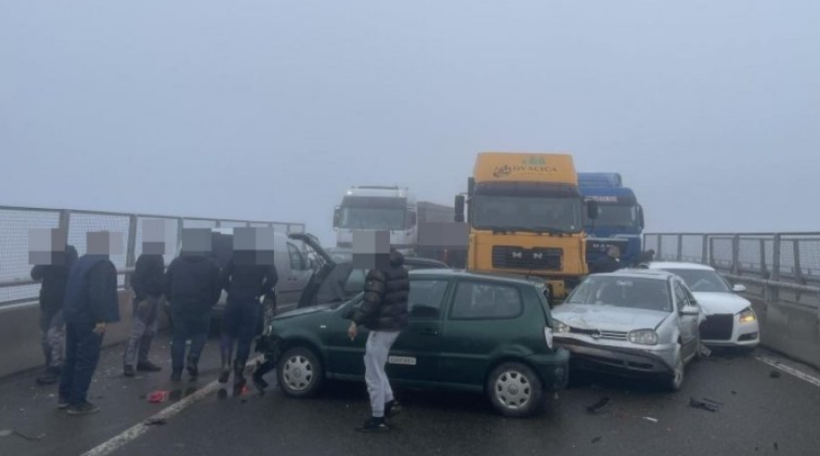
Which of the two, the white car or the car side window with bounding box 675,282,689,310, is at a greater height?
the car side window with bounding box 675,282,689,310

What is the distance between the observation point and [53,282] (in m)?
10.3

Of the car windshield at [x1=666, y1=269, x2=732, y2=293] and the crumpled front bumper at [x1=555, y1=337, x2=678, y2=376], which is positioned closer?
the crumpled front bumper at [x1=555, y1=337, x2=678, y2=376]

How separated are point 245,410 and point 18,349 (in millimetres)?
3898

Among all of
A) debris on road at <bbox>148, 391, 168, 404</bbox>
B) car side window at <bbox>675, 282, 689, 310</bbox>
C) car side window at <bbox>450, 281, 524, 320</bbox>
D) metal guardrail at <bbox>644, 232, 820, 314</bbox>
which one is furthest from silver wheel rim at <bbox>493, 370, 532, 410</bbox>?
metal guardrail at <bbox>644, 232, 820, 314</bbox>

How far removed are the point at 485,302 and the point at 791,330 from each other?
749 centimetres

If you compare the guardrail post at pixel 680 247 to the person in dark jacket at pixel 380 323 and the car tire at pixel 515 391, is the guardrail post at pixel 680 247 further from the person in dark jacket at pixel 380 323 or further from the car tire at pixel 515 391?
the person in dark jacket at pixel 380 323

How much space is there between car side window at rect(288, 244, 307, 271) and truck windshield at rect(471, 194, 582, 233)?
3.54 metres

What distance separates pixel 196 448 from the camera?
780 cm

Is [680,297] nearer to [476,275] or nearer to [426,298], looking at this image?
[476,275]

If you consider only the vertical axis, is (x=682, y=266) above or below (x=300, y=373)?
above

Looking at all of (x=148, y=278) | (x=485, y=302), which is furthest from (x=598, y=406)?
(x=148, y=278)

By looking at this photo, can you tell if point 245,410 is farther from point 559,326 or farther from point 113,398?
point 559,326

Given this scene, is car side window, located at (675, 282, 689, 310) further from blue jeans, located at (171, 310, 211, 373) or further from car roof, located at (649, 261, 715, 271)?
blue jeans, located at (171, 310, 211, 373)

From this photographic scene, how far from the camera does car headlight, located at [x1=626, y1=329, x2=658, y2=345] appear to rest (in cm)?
1088
